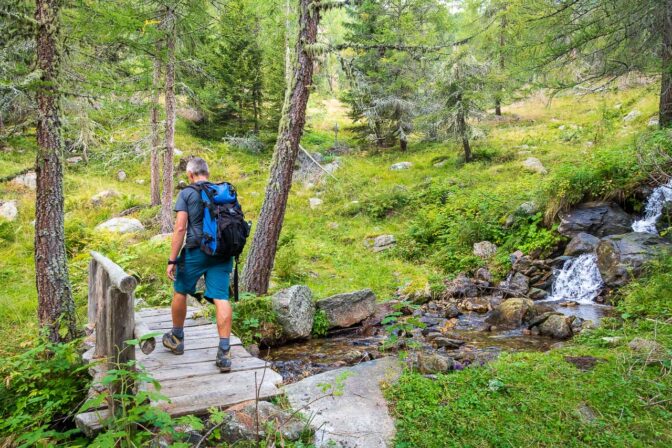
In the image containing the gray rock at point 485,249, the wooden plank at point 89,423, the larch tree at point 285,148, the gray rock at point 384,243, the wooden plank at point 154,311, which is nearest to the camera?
the wooden plank at point 89,423

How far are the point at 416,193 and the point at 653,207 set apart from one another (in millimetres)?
8279

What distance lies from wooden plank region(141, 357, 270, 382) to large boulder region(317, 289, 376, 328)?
10.8 ft

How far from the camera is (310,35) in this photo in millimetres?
7406

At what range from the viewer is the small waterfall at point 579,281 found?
362 inches

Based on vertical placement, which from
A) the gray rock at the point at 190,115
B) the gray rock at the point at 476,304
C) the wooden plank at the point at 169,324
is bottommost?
the gray rock at the point at 476,304

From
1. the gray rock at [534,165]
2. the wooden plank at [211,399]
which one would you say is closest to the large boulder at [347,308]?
the wooden plank at [211,399]

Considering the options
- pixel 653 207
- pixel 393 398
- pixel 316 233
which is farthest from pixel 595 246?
pixel 316 233

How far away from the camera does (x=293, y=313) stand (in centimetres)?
716

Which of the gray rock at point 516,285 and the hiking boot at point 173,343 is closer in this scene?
the hiking boot at point 173,343

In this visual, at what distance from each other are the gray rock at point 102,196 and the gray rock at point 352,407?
16.2 metres

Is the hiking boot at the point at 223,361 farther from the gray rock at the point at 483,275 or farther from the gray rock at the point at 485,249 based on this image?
the gray rock at the point at 485,249

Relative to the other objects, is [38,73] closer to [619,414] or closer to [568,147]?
[619,414]

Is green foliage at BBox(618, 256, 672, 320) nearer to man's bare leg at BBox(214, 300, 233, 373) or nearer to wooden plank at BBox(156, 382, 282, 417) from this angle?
wooden plank at BBox(156, 382, 282, 417)

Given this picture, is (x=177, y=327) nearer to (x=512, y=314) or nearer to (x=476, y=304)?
(x=512, y=314)
